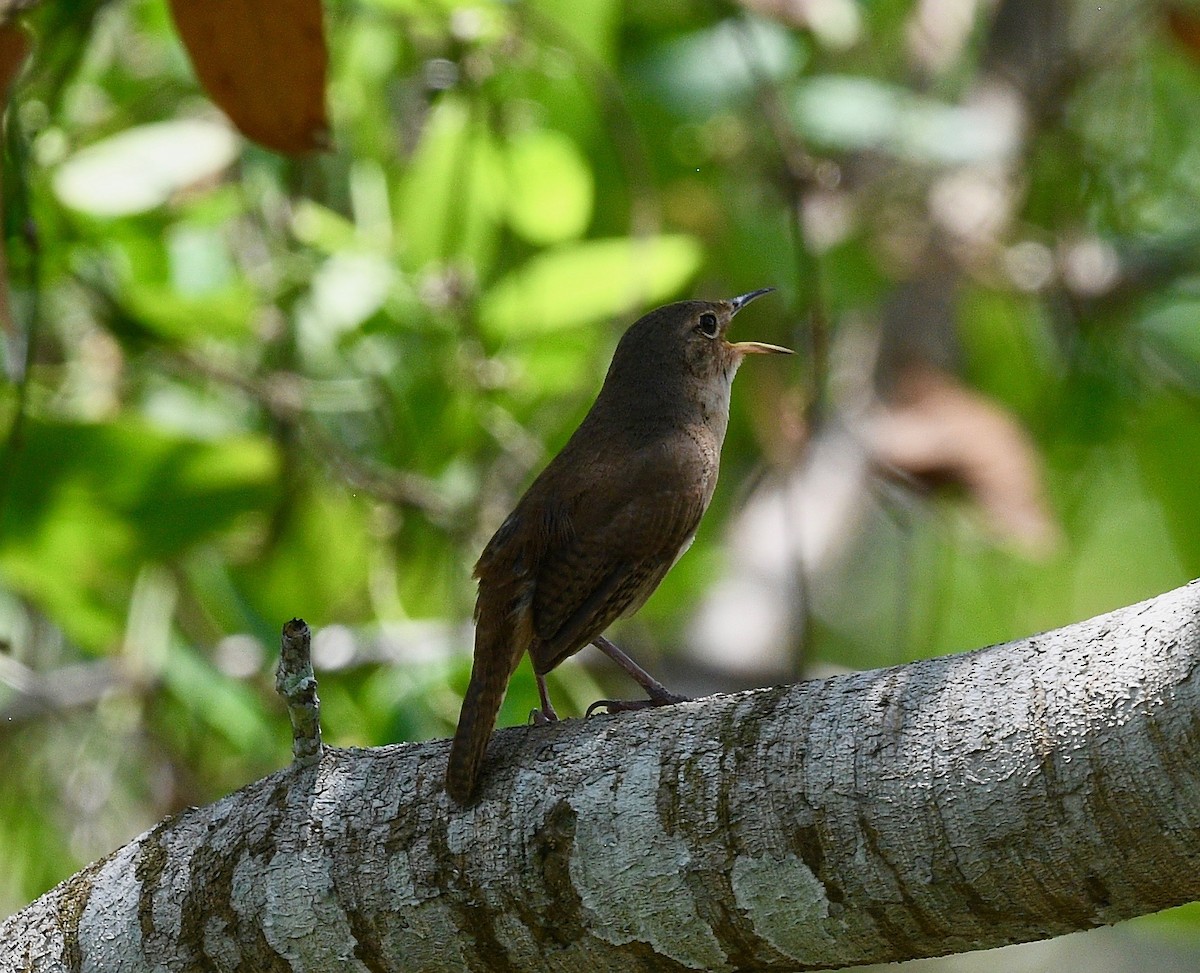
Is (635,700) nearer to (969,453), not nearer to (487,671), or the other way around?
(487,671)

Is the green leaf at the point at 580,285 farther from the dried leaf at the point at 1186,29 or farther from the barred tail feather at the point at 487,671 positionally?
the dried leaf at the point at 1186,29

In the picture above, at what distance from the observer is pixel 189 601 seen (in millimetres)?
4457

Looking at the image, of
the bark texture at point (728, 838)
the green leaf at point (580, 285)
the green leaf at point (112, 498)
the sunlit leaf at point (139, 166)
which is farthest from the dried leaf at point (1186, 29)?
the bark texture at point (728, 838)

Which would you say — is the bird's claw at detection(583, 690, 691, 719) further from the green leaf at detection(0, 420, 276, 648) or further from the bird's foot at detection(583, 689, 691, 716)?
the green leaf at detection(0, 420, 276, 648)

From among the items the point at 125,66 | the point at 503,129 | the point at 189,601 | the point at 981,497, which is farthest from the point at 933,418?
the point at 125,66

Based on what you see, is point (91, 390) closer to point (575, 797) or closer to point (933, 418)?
point (933, 418)

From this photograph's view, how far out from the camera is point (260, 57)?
8.64ft

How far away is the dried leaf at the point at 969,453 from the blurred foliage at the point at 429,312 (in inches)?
1.3

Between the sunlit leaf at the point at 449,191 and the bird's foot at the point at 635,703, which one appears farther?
the sunlit leaf at the point at 449,191

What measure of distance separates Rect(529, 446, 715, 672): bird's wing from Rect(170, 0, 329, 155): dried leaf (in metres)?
0.85

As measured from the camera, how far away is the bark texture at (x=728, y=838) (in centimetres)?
164

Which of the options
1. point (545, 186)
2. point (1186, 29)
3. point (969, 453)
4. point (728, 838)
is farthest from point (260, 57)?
point (1186, 29)

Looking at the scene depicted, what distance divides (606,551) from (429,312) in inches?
53.6

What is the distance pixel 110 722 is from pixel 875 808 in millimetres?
2844
